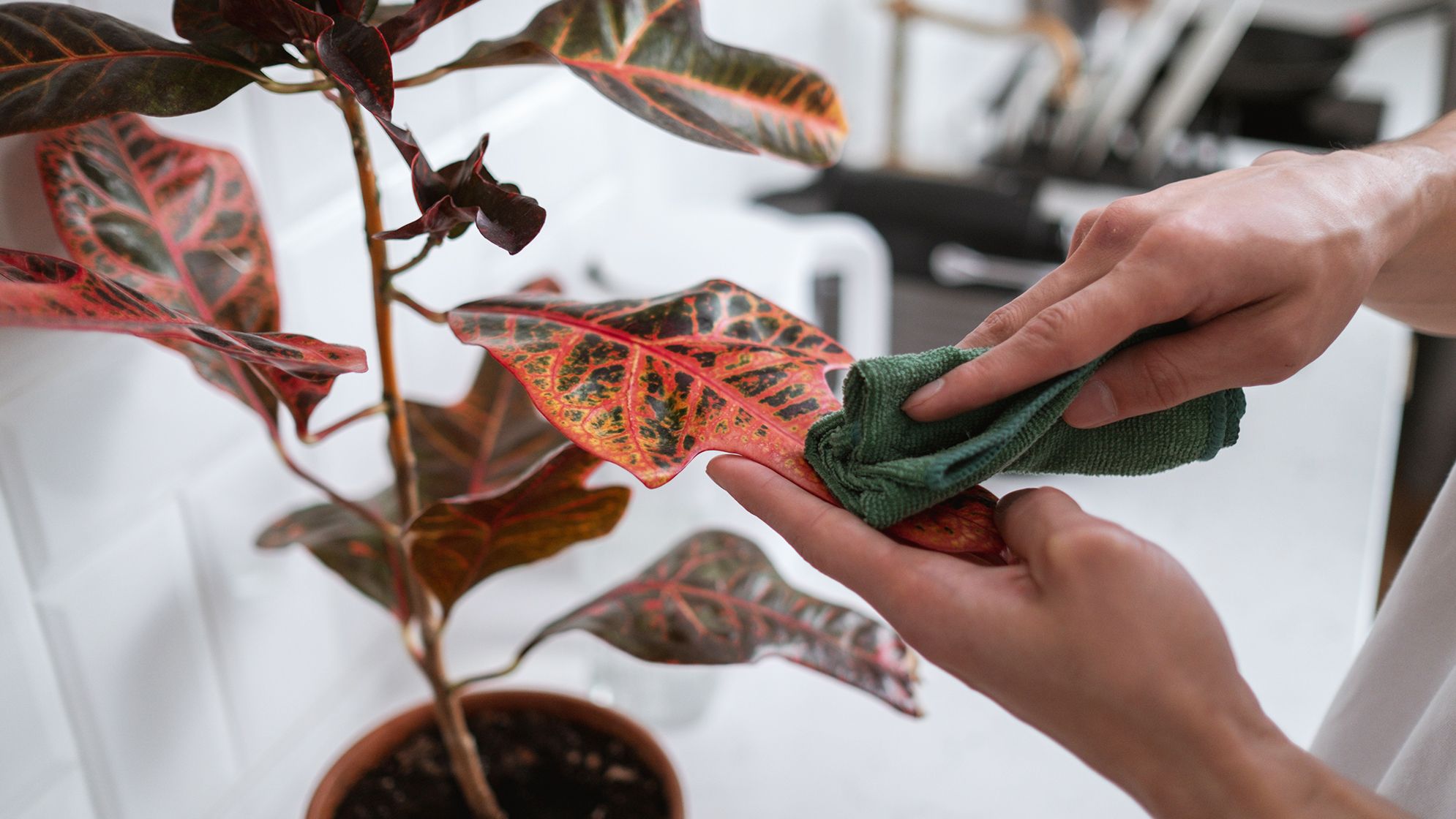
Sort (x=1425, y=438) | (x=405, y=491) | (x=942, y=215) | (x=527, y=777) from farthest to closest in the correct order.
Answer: (x=942, y=215)
(x=1425, y=438)
(x=527, y=777)
(x=405, y=491)

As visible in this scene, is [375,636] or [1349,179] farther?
[375,636]

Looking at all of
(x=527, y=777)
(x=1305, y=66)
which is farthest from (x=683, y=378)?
(x=1305, y=66)

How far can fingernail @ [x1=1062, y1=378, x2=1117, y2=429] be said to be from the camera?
0.50 meters

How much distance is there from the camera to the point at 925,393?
0.47 m

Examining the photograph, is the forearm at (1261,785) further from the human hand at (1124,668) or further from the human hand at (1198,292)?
the human hand at (1198,292)

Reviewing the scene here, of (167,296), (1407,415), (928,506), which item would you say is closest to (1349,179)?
(928,506)

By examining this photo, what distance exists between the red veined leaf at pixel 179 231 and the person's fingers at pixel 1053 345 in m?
0.29

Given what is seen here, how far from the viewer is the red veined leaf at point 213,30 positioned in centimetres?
50

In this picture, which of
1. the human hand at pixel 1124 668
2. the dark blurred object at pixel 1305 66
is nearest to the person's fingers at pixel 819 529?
the human hand at pixel 1124 668

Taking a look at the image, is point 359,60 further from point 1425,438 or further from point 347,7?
point 1425,438

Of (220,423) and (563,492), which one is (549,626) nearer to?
(563,492)

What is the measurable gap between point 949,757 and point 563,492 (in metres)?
0.48

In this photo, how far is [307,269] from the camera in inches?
30.8

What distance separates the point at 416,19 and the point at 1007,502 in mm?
346
